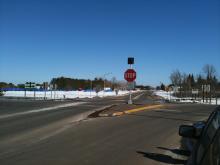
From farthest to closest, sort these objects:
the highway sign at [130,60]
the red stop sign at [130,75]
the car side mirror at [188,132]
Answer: the highway sign at [130,60] < the red stop sign at [130,75] < the car side mirror at [188,132]

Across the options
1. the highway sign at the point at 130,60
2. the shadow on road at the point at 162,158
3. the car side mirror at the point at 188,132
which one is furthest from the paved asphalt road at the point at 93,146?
the highway sign at the point at 130,60

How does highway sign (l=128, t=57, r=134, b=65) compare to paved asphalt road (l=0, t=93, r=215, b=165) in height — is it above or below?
above

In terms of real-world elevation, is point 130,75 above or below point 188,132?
above

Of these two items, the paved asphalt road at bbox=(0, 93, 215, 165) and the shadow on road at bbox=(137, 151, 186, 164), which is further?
the paved asphalt road at bbox=(0, 93, 215, 165)

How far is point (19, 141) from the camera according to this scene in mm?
12141

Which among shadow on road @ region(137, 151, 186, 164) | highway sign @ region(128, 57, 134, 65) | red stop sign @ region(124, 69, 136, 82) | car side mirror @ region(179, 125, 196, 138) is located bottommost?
shadow on road @ region(137, 151, 186, 164)

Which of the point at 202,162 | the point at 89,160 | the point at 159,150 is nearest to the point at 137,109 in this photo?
the point at 159,150

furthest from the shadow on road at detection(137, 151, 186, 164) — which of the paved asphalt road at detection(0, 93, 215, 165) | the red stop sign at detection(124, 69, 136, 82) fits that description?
the red stop sign at detection(124, 69, 136, 82)

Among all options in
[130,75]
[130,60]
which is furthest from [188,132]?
[130,60]

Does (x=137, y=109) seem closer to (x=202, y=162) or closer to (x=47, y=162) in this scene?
(x=47, y=162)

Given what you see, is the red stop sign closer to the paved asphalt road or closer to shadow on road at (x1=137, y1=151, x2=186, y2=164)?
the paved asphalt road

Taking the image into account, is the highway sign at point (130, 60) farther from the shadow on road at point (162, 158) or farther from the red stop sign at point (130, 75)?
the shadow on road at point (162, 158)

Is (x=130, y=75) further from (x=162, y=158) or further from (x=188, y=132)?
(x=188, y=132)

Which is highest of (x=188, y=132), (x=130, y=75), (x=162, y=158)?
(x=130, y=75)
